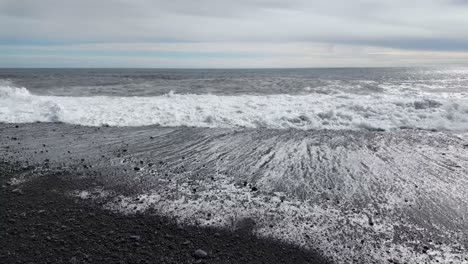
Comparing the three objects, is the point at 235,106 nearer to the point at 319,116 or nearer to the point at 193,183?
the point at 319,116

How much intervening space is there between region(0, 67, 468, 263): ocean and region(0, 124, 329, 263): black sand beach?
27 cm

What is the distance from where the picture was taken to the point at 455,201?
Answer: 5.66m

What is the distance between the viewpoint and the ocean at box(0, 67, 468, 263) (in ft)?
15.3

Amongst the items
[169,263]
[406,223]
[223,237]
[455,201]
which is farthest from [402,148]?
[169,263]

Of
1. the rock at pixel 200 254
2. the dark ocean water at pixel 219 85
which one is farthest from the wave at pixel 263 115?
the rock at pixel 200 254

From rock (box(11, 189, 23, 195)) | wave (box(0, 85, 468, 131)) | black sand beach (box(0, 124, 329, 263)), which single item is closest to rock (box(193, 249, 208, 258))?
black sand beach (box(0, 124, 329, 263))

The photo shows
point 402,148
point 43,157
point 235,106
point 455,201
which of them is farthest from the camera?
point 235,106

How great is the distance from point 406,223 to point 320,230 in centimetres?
139

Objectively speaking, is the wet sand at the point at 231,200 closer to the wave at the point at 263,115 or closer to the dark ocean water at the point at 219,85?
the wave at the point at 263,115

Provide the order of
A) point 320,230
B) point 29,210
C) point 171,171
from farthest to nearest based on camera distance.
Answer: point 171,171, point 29,210, point 320,230

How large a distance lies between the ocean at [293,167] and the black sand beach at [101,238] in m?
0.27

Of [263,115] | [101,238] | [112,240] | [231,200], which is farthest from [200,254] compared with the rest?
[263,115]

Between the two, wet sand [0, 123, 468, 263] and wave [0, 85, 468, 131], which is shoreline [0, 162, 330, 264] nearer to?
wet sand [0, 123, 468, 263]

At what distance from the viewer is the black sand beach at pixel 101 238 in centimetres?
394
